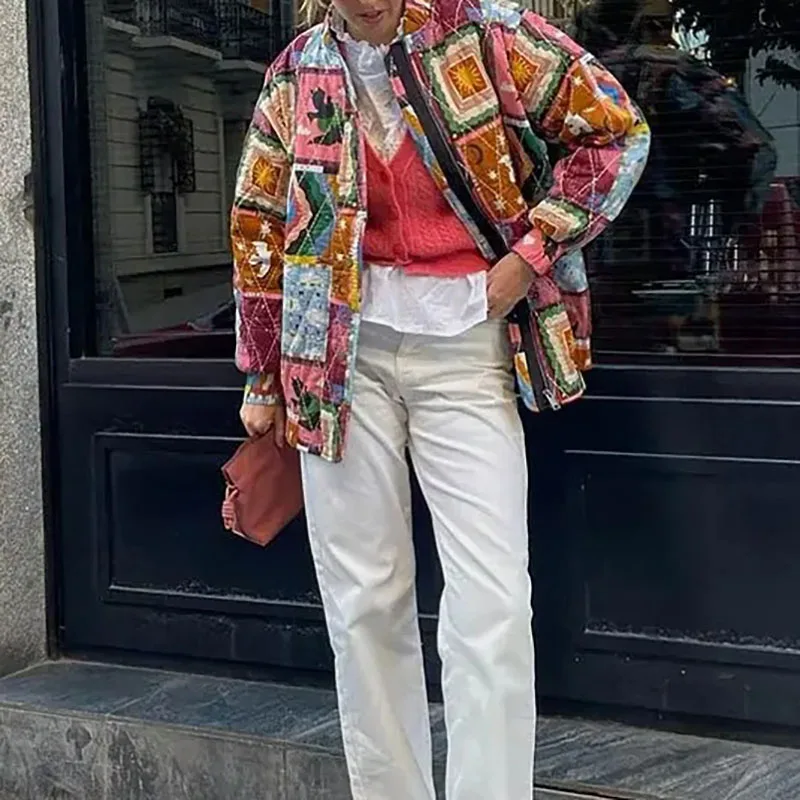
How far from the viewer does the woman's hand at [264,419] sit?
258 centimetres

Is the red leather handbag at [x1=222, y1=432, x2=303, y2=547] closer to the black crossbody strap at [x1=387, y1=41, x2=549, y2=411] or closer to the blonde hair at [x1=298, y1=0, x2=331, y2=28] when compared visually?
the black crossbody strap at [x1=387, y1=41, x2=549, y2=411]

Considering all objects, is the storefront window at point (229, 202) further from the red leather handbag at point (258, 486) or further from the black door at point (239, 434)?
the red leather handbag at point (258, 486)

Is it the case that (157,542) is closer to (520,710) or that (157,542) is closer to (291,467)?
(291,467)

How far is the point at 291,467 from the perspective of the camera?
106 inches

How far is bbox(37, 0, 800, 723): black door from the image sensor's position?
10.1 feet

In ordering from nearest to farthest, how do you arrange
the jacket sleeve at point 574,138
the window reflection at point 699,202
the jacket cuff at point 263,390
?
the jacket sleeve at point 574,138 < the jacket cuff at point 263,390 < the window reflection at point 699,202

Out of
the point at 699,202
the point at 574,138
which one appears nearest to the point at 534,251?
the point at 574,138

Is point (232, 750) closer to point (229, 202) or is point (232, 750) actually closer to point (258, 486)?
point (258, 486)

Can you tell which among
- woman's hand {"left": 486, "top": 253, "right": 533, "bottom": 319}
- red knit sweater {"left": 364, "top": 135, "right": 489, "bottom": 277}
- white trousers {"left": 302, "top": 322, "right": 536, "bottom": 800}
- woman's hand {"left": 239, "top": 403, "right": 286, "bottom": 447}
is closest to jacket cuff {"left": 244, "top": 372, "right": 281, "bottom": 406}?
woman's hand {"left": 239, "top": 403, "right": 286, "bottom": 447}

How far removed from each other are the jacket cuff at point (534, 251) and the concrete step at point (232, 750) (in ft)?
3.93

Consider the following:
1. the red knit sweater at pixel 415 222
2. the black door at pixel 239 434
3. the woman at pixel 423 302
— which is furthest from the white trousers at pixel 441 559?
the black door at pixel 239 434

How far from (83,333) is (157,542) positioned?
0.60 metres

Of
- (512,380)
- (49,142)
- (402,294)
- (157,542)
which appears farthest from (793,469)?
(49,142)

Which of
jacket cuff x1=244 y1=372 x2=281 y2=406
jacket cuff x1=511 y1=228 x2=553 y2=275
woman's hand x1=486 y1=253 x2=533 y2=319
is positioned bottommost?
jacket cuff x1=244 y1=372 x2=281 y2=406
